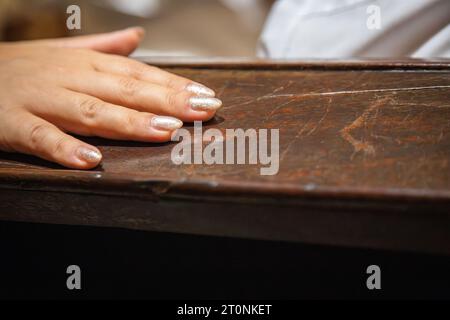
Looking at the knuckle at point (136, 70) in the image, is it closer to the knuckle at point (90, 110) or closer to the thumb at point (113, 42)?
the knuckle at point (90, 110)

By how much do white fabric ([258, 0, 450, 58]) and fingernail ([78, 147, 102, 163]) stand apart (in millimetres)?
734

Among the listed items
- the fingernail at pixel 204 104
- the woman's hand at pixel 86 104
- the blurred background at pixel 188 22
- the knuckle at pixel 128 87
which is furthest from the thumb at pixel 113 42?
the blurred background at pixel 188 22

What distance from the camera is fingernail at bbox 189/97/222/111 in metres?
0.78

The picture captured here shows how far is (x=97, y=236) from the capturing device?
863 millimetres

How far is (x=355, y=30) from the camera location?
119 centimetres

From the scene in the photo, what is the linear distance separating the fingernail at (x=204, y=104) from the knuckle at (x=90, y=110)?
0.15 meters

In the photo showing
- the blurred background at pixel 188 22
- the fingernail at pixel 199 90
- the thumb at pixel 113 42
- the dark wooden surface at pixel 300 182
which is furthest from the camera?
the blurred background at pixel 188 22

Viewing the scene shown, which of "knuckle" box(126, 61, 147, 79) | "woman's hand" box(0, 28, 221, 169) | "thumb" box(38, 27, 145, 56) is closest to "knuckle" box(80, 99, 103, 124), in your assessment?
"woman's hand" box(0, 28, 221, 169)

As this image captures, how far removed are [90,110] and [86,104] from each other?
2 centimetres

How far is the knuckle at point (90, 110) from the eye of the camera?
30.4 inches

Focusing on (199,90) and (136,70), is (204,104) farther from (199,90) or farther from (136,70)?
(136,70)

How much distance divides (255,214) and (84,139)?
13.4 inches

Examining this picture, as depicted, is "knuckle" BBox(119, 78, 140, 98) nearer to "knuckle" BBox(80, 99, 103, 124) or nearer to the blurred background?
"knuckle" BBox(80, 99, 103, 124)

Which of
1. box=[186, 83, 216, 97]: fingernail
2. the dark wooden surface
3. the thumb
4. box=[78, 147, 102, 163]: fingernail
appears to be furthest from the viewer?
the thumb
